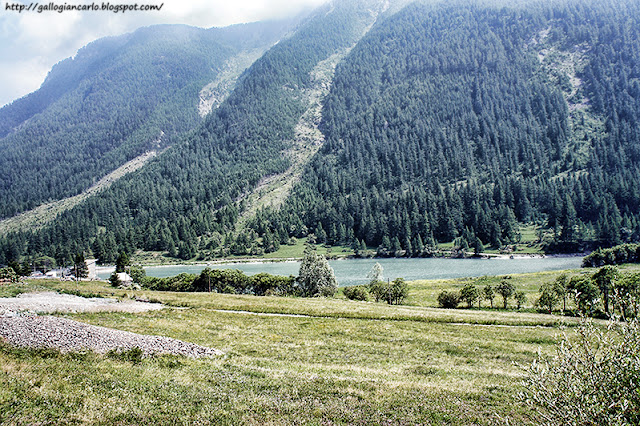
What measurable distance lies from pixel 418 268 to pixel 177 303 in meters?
127

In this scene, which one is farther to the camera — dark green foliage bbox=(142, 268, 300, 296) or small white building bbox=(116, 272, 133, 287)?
small white building bbox=(116, 272, 133, 287)

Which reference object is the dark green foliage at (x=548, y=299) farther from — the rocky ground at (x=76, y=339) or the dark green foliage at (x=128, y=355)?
the dark green foliage at (x=128, y=355)

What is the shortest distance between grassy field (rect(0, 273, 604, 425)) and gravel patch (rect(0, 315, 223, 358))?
1.22 m

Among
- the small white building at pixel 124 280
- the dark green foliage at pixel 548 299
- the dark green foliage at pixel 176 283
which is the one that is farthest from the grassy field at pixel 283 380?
the small white building at pixel 124 280

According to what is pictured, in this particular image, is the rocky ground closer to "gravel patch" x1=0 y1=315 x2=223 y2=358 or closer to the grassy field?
"gravel patch" x1=0 y1=315 x2=223 y2=358

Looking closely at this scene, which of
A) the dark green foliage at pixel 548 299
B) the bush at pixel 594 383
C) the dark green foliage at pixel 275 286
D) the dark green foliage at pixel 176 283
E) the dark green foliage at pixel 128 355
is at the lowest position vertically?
the dark green foliage at pixel 548 299

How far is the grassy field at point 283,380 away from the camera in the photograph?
14.8 meters

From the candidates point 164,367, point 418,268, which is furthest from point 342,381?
Result: point 418,268

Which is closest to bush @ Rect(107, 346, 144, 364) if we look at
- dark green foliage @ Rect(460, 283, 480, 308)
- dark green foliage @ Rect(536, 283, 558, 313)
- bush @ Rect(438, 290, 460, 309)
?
bush @ Rect(438, 290, 460, 309)

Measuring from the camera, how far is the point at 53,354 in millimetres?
20234

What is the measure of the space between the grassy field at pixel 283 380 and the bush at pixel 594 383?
99 centimetres

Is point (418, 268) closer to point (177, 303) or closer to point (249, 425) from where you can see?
point (177, 303)

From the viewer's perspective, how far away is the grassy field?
48.4ft

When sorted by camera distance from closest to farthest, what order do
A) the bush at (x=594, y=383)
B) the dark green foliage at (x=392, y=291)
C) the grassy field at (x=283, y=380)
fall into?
the bush at (x=594, y=383) < the grassy field at (x=283, y=380) < the dark green foliage at (x=392, y=291)
